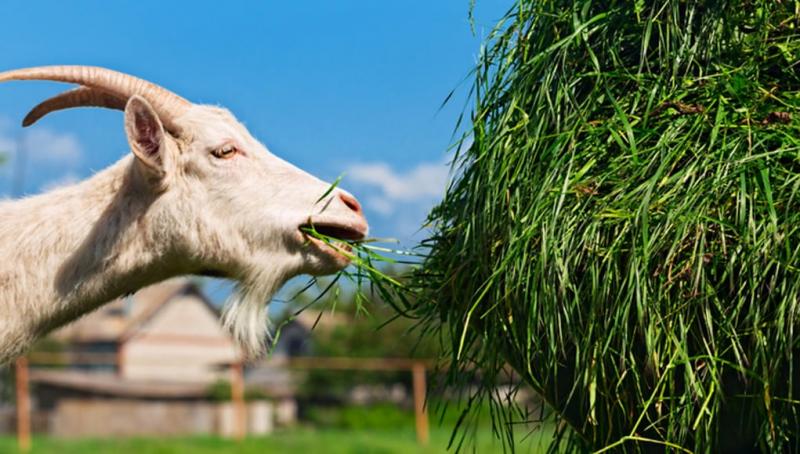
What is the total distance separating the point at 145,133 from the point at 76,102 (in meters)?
0.50

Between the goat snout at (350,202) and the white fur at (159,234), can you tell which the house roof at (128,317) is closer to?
the white fur at (159,234)

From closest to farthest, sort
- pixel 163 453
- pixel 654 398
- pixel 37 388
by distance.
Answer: pixel 654 398 → pixel 163 453 → pixel 37 388

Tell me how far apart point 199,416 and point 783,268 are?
108 ft

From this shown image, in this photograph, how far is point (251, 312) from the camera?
363 cm

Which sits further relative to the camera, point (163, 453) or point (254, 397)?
point (254, 397)

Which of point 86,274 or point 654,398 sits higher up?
point 86,274

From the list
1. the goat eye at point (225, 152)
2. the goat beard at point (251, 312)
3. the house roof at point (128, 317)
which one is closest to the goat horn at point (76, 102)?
the goat eye at point (225, 152)

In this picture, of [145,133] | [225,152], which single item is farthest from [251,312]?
[145,133]

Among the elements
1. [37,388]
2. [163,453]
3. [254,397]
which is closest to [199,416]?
[254,397]

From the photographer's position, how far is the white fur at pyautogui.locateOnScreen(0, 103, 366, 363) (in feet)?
11.1

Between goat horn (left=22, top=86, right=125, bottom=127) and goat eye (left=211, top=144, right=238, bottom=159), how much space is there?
0.37 metres

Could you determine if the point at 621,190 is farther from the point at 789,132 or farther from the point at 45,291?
the point at 45,291

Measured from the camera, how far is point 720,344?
7.79 feet

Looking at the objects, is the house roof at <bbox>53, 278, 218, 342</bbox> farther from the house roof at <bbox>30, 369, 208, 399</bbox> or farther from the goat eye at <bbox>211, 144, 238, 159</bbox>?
the goat eye at <bbox>211, 144, 238, 159</bbox>
